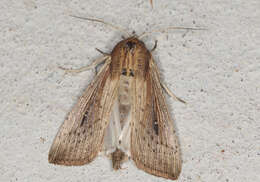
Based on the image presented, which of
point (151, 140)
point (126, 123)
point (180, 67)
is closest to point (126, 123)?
point (126, 123)

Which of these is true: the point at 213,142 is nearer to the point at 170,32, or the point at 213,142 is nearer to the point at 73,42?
the point at 170,32

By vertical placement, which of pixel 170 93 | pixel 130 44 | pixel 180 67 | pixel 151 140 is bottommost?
pixel 151 140

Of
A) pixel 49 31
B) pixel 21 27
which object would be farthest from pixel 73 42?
pixel 21 27

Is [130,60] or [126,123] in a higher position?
[130,60]

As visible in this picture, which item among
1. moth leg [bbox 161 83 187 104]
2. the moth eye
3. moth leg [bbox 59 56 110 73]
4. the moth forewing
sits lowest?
the moth forewing

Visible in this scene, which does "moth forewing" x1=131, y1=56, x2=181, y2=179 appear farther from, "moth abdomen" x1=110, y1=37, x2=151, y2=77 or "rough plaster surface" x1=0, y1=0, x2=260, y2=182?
"rough plaster surface" x1=0, y1=0, x2=260, y2=182

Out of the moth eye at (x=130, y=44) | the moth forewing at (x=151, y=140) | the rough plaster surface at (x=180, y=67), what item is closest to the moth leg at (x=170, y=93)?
the rough plaster surface at (x=180, y=67)

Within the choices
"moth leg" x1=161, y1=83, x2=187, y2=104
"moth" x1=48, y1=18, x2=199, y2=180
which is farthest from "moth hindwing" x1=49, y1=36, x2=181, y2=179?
"moth leg" x1=161, y1=83, x2=187, y2=104

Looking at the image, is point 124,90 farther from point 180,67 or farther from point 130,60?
point 180,67
